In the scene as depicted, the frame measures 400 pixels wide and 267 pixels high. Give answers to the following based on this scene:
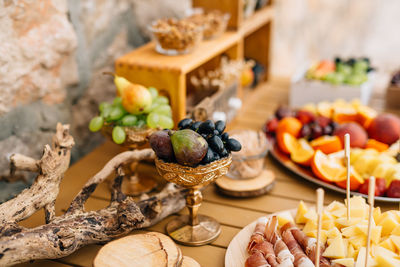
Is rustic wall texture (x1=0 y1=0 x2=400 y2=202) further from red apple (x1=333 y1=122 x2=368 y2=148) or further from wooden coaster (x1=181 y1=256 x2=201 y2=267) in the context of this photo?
red apple (x1=333 y1=122 x2=368 y2=148)

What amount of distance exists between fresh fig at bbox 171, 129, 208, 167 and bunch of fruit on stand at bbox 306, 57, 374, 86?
125cm

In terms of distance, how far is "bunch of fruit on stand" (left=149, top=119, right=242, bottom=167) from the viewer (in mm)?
1001

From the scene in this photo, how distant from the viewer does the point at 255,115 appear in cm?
204

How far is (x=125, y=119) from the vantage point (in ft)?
4.26

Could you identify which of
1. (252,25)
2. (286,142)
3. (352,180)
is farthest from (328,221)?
(252,25)

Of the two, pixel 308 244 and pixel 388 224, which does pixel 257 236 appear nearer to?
pixel 308 244

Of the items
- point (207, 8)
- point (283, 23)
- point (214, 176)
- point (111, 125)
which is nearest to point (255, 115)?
point (207, 8)

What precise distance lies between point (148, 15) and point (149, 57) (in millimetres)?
419

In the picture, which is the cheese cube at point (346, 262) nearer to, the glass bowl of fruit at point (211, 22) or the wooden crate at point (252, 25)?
the glass bowl of fruit at point (211, 22)

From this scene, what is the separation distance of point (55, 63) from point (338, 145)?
101cm

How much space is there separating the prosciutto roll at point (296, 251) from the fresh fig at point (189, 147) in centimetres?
28

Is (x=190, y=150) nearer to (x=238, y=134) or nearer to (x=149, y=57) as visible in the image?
(x=238, y=134)

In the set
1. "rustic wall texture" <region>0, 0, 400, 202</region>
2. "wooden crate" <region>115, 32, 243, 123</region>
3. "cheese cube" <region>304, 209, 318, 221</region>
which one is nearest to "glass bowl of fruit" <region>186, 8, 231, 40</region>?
"wooden crate" <region>115, 32, 243, 123</region>

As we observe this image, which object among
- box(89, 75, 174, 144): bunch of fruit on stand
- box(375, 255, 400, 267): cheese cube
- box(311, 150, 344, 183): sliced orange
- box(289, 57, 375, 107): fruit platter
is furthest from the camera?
box(289, 57, 375, 107): fruit platter
